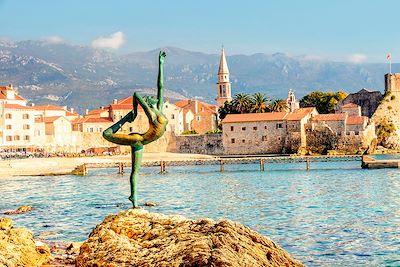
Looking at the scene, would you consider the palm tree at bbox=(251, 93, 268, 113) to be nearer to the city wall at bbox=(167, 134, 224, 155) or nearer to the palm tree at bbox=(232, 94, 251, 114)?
the palm tree at bbox=(232, 94, 251, 114)

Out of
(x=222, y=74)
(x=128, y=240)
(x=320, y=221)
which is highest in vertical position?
(x=222, y=74)

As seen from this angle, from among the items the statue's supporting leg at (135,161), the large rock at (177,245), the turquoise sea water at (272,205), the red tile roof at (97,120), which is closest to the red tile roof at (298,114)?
the turquoise sea water at (272,205)

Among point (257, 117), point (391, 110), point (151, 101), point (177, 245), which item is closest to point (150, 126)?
point (151, 101)

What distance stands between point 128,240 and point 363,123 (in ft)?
265

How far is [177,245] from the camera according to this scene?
10914 mm

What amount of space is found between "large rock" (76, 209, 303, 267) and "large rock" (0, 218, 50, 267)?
1458mm

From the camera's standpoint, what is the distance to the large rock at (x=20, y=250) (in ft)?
42.9

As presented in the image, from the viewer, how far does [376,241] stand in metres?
20.3

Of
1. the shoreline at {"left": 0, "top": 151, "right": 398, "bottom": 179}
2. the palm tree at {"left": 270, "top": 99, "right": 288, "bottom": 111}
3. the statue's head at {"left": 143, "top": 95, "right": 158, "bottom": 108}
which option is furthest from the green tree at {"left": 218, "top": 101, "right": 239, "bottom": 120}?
the statue's head at {"left": 143, "top": 95, "right": 158, "bottom": 108}

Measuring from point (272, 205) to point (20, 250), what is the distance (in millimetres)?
20400

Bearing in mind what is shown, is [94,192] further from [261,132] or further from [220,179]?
[261,132]

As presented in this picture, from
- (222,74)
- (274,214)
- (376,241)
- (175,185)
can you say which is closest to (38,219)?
(274,214)

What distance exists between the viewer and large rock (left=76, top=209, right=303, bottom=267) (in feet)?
33.0

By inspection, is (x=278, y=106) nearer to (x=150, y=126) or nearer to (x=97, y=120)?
(x=97, y=120)
